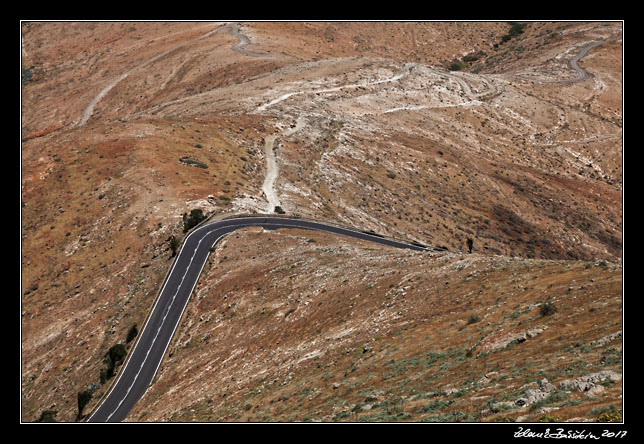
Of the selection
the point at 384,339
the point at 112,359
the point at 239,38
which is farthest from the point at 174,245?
the point at 239,38

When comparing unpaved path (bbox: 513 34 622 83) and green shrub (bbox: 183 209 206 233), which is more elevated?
unpaved path (bbox: 513 34 622 83)

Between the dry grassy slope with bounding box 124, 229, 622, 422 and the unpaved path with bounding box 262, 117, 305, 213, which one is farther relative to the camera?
the unpaved path with bounding box 262, 117, 305, 213

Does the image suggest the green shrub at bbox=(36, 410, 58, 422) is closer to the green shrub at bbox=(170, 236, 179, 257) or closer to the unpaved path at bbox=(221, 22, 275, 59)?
the green shrub at bbox=(170, 236, 179, 257)

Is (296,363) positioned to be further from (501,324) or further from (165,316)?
(165,316)

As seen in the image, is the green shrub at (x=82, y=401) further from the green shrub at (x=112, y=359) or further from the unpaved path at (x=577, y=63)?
the unpaved path at (x=577, y=63)

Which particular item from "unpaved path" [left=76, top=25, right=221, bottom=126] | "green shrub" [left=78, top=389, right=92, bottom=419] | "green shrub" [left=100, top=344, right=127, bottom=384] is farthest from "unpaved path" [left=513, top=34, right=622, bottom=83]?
"green shrub" [left=78, top=389, right=92, bottom=419]

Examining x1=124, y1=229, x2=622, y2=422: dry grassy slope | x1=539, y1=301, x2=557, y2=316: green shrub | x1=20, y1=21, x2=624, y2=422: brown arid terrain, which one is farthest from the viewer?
x1=539, y1=301, x2=557, y2=316: green shrub

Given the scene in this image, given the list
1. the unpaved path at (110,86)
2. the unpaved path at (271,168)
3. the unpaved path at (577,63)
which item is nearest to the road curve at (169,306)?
the unpaved path at (271,168)
